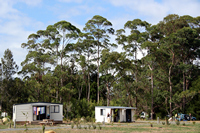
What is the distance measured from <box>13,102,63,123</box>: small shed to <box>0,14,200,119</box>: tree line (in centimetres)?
905

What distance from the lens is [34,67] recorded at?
45.0m

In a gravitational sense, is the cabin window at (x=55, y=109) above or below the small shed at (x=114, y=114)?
above

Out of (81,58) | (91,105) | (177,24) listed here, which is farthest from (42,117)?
(177,24)

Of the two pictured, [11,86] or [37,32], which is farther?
[37,32]

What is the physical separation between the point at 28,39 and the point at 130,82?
20.2 metres

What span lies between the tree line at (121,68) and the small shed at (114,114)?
→ 25.2 feet

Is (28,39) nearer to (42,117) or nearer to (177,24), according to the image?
(42,117)

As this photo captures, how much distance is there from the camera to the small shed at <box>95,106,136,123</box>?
110 feet

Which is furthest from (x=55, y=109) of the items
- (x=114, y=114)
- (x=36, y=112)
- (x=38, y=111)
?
(x=114, y=114)

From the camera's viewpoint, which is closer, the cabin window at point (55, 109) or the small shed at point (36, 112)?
the small shed at point (36, 112)

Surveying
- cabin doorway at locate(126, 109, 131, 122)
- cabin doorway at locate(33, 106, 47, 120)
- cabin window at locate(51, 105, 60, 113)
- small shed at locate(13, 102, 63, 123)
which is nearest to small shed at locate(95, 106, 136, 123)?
cabin doorway at locate(126, 109, 131, 122)

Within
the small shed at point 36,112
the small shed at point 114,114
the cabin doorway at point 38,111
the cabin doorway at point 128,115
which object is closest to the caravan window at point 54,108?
the small shed at point 36,112

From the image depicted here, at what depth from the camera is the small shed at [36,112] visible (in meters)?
30.0

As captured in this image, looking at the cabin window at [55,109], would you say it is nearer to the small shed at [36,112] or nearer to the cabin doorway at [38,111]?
the small shed at [36,112]
